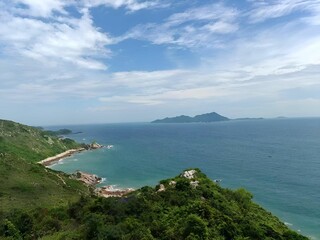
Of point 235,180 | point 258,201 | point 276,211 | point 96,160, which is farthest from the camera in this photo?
point 96,160

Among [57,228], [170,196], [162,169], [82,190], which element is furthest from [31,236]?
[162,169]

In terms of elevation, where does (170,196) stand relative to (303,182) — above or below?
above

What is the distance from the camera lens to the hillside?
33344 millimetres

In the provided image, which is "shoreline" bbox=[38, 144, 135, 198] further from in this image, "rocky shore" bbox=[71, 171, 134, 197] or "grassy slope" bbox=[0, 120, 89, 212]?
"grassy slope" bbox=[0, 120, 89, 212]

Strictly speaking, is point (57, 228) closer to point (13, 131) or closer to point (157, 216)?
point (157, 216)

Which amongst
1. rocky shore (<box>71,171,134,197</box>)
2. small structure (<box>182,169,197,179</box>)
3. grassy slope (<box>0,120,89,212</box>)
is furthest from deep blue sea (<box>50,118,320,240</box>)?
small structure (<box>182,169,197,179</box>)

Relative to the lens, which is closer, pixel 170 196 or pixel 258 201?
pixel 170 196

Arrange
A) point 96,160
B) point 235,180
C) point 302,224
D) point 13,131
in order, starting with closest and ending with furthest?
point 302,224 → point 235,180 → point 96,160 → point 13,131

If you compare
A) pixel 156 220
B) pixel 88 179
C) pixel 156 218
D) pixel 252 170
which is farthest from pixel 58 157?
pixel 156 220

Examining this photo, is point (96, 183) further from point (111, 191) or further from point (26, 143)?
point (26, 143)

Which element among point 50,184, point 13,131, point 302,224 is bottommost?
point 302,224

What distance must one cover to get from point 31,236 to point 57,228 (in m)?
3.21

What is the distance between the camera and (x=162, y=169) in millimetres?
128750

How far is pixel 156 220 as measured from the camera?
3828 centimetres
